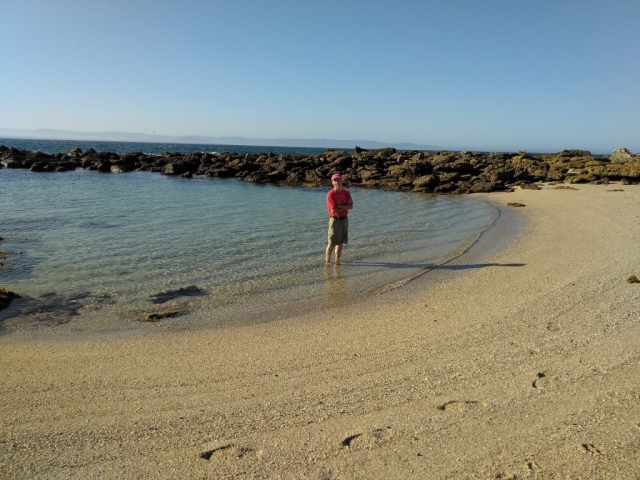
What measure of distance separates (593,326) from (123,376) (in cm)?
616

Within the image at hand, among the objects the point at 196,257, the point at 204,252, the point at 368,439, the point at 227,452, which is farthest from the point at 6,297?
the point at 368,439

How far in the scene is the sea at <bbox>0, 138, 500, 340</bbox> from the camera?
23.4 feet

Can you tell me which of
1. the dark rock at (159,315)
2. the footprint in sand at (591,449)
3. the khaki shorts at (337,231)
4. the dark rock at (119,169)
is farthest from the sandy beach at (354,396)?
the dark rock at (119,169)

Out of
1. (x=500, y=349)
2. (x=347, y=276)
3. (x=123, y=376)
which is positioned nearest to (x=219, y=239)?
(x=347, y=276)

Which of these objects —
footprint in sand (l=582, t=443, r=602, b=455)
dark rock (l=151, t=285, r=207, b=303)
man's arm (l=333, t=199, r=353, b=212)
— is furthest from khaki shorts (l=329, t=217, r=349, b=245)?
footprint in sand (l=582, t=443, r=602, b=455)

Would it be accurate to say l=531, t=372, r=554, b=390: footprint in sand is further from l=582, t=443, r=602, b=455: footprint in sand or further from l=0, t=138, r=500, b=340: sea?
l=0, t=138, r=500, b=340: sea

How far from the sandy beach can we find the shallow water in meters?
1.31

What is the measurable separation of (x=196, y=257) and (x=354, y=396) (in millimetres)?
7387

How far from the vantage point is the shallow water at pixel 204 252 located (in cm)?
757

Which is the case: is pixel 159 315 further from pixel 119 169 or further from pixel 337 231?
pixel 119 169

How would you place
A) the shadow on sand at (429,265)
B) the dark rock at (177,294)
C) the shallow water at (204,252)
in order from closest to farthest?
1. the shallow water at (204,252)
2. the dark rock at (177,294)
3. the shadow on sand at (429,265)

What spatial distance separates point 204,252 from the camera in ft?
36.9

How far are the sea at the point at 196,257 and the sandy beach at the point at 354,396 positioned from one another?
898mm

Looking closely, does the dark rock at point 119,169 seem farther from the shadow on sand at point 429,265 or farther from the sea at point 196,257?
the shadow on sand at point 429,265
